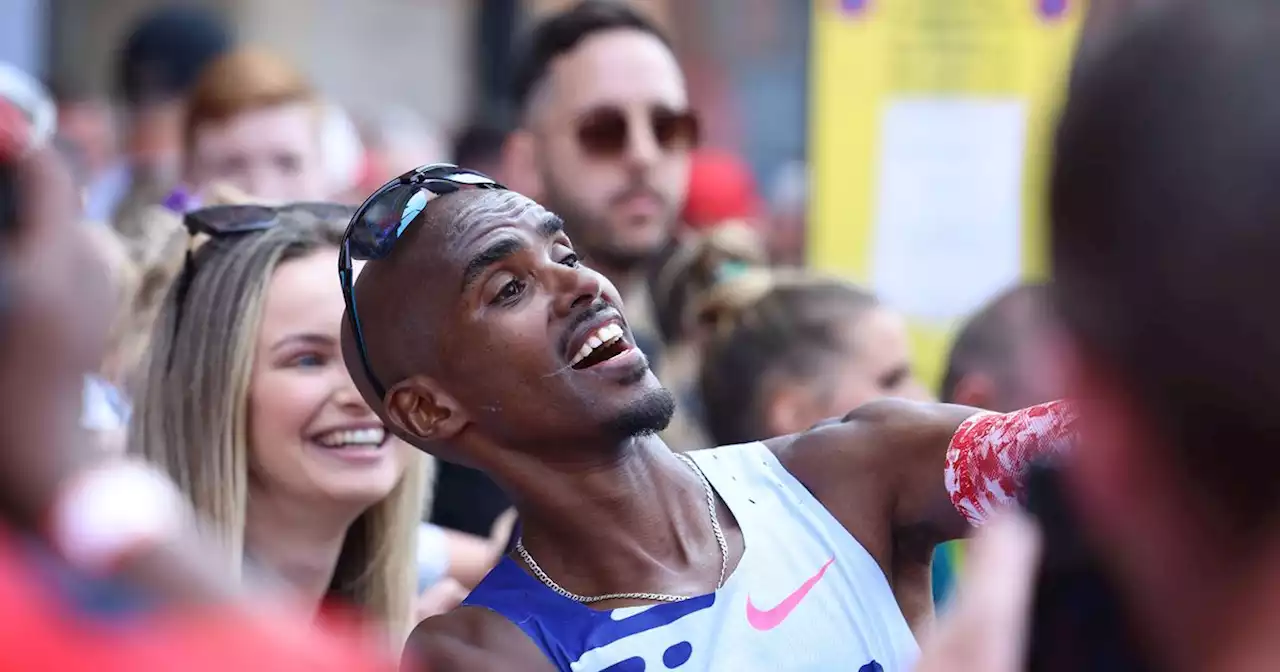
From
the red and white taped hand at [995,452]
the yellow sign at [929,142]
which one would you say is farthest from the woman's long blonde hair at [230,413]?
the yellow sign at [929,142]

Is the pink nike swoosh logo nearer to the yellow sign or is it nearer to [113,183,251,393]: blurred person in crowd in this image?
[113,183,251,393]: blurred person in crowd

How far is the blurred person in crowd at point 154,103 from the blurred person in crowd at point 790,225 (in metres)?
2.77

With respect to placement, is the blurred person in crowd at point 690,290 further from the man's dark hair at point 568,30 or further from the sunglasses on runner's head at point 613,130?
the man's dark hair at point 568,30

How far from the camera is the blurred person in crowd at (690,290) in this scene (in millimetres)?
4750

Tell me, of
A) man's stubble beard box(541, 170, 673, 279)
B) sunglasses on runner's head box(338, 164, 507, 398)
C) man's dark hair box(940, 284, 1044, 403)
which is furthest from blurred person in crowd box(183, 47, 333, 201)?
sunglasses on runner's head box(338, 164, 507, 398)

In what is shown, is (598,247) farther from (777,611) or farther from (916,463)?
(777,611)

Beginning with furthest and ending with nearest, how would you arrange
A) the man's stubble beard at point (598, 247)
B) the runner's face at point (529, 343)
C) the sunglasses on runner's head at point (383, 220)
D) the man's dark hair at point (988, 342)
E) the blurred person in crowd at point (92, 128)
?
1. the blurred person in crowd at point (92, 128)
2. the man's stubble beard at point (598, 247)
3. the man's dark hair at point (988, 342)
4. the sunglasses on runner's head at point (383, 220)
5. the runner's face at point (529, 343)

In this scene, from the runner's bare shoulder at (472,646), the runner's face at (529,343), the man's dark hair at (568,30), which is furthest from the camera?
the man's dark hair at (568,30)

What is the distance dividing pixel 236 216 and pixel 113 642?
7.33 ft

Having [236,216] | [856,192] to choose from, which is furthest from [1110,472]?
[856,192]

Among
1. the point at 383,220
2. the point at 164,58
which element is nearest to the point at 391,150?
the point at 164,58

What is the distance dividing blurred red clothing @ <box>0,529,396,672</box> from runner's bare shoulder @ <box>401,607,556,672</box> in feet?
3.47

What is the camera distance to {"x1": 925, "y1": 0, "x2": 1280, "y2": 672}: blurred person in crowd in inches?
36.3

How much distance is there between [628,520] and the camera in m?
2.29
